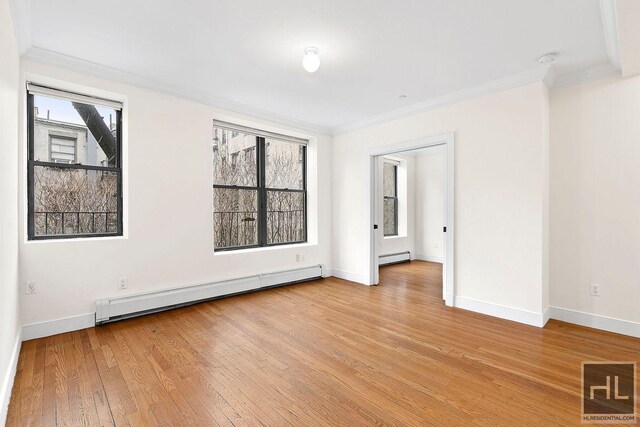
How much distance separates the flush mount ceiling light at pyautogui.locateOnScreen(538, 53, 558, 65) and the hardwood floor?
8.41 feet

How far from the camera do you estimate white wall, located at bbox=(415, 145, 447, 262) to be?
6980mm

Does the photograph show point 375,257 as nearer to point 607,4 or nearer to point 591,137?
point 591,137

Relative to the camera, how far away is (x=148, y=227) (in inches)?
135

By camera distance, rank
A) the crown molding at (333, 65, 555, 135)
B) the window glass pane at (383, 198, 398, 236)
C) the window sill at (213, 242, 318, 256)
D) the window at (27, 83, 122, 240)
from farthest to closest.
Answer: the window glass pane at (383, 198, 398, 236)
the window sill at (213, 242, 318, 256)
the crown molding at (333, 65, 555, 135)
the window at (27, 83, 122, 240)

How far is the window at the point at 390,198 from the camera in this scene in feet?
23.0

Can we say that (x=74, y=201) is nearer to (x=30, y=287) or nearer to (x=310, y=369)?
(x=30, y=287)

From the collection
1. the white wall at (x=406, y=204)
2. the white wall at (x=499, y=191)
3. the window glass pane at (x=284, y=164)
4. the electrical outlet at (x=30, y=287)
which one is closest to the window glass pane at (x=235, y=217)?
the window glass pane at (x=284, y=164)

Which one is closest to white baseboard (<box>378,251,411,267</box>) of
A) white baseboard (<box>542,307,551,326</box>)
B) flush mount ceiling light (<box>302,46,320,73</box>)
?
white baseboard (<box>542,307,551,326</box>)

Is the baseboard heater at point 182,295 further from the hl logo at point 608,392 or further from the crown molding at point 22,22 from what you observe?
the hl logo at point 608,392

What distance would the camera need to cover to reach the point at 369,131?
4.80 m

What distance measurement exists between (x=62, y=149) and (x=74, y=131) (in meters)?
0.23

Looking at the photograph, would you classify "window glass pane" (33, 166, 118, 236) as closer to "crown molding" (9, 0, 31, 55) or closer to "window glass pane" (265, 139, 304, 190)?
"crown molding" (9, 0, 31, 55)

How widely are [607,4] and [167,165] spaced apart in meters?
4.09

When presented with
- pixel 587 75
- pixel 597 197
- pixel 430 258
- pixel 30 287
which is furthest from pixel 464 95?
pixel 30 287
